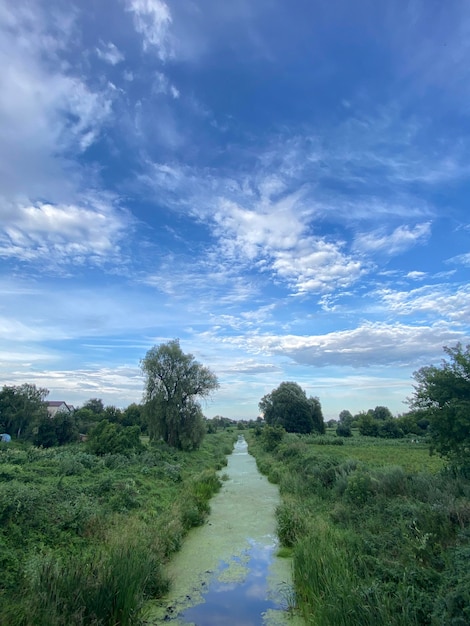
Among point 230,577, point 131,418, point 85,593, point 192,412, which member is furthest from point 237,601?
point 131,418

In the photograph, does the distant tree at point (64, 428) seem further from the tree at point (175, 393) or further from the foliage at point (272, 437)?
the foliage at point (272, 437)

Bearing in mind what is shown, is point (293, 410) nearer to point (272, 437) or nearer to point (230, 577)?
point (272, 437)

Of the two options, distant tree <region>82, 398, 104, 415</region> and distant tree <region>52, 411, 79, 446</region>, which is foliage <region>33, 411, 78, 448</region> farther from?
distant tree <region>82, 398, 104, 415</region>

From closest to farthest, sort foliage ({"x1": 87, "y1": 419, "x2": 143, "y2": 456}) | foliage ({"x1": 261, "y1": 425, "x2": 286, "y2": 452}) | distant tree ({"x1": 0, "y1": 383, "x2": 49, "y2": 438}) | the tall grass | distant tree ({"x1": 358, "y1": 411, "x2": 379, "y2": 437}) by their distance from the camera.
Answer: the tall grass, foliage ({"x1": 87, "y1": 419, "x2": 143, "y2": 456}), foliage ({"x1": 261, "y1": 425, "x2": 286, "y2": 452}), distant tree ({"x1": 0, "y1": 383, "x2": 49, "y2": 438}), distant tree ({"x1": 358, "y1": 411, "x2": 379, "y2": 437})

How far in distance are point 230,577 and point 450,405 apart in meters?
7.74

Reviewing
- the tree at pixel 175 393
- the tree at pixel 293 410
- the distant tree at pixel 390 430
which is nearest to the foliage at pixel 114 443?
the tree at pixel 175 393

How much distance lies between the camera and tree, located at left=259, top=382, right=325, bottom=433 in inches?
2699

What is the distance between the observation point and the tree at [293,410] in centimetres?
6856

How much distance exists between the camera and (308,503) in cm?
1338

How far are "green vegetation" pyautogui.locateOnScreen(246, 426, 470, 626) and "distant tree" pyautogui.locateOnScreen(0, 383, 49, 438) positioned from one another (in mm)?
56644

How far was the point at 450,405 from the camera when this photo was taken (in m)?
11.1

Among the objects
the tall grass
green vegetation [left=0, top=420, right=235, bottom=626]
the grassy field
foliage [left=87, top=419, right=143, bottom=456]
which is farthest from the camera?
foliage [left=87, top=419, right=143, bottom=456]

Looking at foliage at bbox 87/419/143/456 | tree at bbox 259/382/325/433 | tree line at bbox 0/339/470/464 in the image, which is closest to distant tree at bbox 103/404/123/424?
tree line at bbox 0/339/470/464

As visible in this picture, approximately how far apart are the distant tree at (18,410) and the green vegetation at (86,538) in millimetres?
46210
